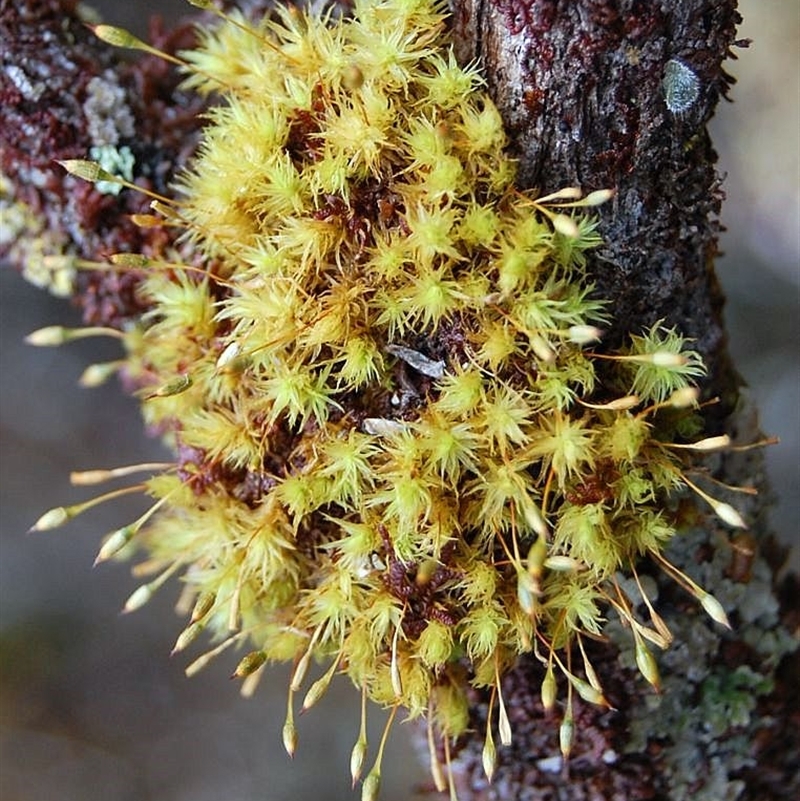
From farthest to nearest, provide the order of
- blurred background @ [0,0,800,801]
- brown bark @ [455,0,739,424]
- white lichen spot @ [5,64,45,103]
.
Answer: blurred background @ [0,0,800,801] → white lichen spot @ [5,64,45,103] → brown bark @ [455,0,739,424]

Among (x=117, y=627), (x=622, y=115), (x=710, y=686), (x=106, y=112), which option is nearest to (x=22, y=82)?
(x=106, y=112)

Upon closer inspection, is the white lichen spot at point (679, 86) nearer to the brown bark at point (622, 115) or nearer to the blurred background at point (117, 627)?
the brown bark at point (622, 115)

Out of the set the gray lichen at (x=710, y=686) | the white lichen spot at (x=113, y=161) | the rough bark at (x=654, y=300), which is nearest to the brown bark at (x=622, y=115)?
the rough bark at (x=654, y=300)

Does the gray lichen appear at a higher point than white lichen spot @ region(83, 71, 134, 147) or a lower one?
lower

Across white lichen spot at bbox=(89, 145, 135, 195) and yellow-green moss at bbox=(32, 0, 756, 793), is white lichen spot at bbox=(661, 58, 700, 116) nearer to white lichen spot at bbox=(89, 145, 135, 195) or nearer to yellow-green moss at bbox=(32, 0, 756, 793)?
yellow-green moss at bbox=(32, 0, 756, 793)

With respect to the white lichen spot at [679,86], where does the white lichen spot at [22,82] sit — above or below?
below

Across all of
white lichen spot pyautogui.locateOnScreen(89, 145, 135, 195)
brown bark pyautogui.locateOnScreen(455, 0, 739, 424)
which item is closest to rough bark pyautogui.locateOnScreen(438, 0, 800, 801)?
brown bark pyautogui.locateOnScreen(455, 0, 739, 424)
